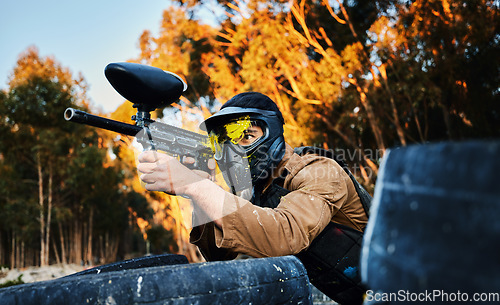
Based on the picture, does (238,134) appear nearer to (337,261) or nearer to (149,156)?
(149,156)

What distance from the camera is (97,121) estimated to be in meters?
1.96

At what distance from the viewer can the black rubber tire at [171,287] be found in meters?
0.97

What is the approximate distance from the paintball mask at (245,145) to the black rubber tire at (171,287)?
1.10m

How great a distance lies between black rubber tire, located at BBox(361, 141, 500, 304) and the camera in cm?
42

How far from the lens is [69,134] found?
16.0 m

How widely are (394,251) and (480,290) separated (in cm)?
10

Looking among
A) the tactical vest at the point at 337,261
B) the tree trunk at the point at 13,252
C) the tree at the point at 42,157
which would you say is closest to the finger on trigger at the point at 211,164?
the tactical vest at the point at 337,261

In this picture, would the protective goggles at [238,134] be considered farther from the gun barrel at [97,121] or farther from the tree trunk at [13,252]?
the tree trunk at [13,252]

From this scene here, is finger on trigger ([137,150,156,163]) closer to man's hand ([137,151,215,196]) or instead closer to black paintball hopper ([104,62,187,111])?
man's hand ([137,151,215,196])

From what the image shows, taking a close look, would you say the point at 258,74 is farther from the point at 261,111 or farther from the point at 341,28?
the point at 261,111

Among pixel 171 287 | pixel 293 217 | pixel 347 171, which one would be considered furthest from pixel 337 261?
pixel 171 287

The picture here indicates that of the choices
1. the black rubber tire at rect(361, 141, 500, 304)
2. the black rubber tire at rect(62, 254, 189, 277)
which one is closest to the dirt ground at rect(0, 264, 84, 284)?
the black rubber tire at rect(62, 254, 189, 277)

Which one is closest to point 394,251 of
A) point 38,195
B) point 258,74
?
point 258,74

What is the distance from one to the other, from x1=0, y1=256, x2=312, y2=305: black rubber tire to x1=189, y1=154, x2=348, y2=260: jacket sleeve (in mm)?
420
